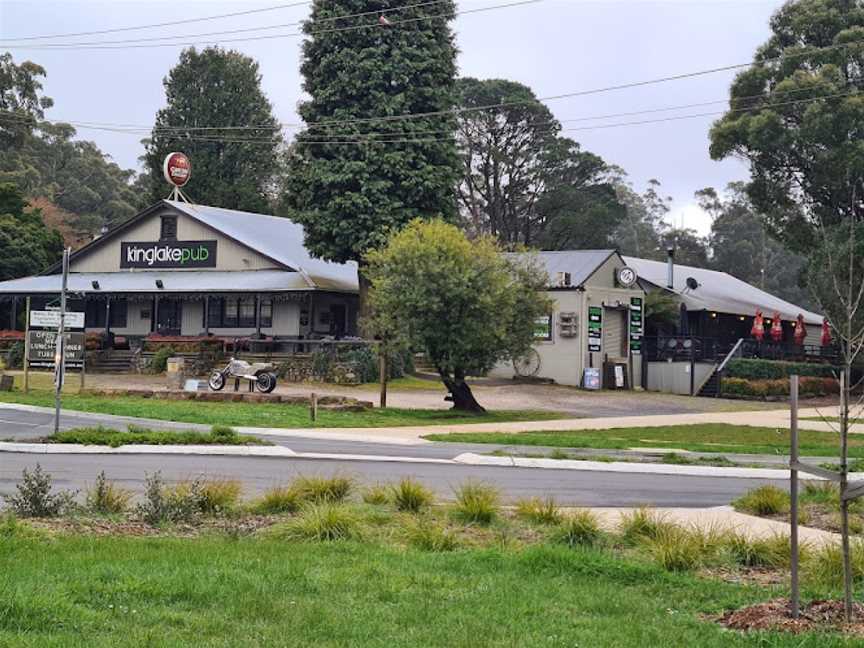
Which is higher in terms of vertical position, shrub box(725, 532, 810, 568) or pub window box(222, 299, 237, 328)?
pub window box(222, 299, 237, 328)

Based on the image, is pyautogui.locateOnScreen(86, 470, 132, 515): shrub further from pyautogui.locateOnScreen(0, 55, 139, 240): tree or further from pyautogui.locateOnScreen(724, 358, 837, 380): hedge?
pyautogui.locateOnScreen(0, 55, 139, 240): tree

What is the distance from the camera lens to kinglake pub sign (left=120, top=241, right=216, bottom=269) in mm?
51750

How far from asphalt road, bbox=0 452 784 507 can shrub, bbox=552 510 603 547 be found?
3362 millimetres

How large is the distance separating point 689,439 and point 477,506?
54.9 feet

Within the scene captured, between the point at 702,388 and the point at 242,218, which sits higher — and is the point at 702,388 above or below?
below

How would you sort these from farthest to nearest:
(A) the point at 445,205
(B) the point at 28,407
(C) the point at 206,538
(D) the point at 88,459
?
1. (A) the point at 445,205
2. (B) the point at 28,407
3. (D) the point at 88,459
4. (C) the point at 206,538

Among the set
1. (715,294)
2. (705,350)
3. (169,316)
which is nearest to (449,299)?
(705,350)

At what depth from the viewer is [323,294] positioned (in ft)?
162

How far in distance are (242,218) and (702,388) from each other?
23.1 meters

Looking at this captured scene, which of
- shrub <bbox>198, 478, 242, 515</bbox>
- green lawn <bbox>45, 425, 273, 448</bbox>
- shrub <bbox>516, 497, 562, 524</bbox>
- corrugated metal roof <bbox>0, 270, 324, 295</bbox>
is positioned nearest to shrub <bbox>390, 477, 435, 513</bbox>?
shrub <bbox>516, 497, 562, 524</bbox>

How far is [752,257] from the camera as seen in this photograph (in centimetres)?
9806

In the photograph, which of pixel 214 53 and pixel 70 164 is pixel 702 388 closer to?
pixel 214 53

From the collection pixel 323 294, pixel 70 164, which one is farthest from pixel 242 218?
pixel 70 164

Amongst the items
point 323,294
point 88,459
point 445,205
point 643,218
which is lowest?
point 88,459
